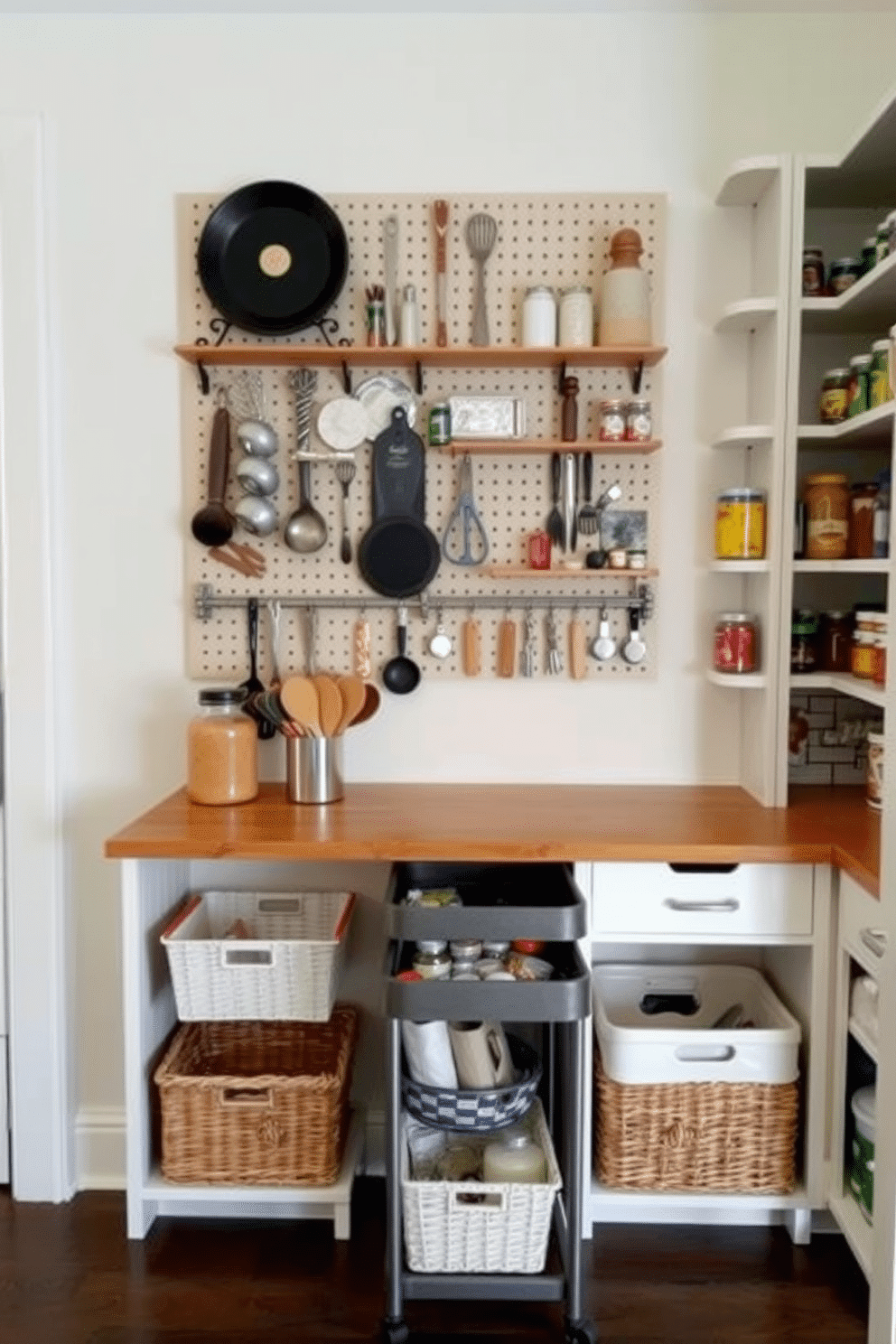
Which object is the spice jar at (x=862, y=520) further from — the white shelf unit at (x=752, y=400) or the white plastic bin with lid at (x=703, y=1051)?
the white plastic bin with lid at (x=703, y=1051)

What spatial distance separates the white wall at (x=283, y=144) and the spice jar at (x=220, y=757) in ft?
0.93

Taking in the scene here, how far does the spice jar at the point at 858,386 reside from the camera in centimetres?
188

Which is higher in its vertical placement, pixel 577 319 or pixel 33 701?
pixel 577 319

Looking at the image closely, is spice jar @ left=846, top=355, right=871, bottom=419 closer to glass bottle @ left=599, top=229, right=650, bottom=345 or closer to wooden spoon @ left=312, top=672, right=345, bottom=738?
glass bottle @ left=599, top=229, right=650, bottom=345

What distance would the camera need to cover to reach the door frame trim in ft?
6.71

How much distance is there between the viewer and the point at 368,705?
2033 mm

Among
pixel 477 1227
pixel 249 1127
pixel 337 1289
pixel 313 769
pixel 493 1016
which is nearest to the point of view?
pixel 493 1016

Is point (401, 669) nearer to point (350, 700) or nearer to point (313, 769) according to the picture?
point (350, 700)

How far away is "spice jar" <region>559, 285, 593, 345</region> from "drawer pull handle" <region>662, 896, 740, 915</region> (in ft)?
3.83

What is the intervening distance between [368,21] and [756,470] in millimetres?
1296

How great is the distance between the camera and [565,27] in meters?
2.09

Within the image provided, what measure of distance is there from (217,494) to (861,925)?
1558 millimetres

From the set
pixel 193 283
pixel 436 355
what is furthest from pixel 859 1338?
pixel 193 283

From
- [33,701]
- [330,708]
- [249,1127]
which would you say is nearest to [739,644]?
[330,708]
